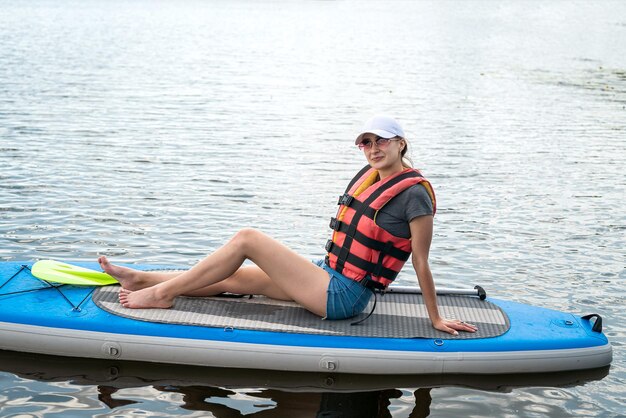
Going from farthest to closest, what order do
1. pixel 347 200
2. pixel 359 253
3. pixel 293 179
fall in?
pixel 293 179 < pixel 347 200 < pixel 359 253

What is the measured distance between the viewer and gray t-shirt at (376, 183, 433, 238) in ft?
18.3

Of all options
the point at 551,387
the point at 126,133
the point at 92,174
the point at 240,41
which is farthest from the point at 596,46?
the point at 551,387

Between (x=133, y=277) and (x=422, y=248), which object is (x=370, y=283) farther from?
(x=133, y=277)

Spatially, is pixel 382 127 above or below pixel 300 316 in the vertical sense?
above

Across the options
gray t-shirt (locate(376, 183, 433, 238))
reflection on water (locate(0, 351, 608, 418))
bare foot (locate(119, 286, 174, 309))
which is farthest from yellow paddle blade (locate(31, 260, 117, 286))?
gray t-shirt (locate(376, 183, 433, 238))

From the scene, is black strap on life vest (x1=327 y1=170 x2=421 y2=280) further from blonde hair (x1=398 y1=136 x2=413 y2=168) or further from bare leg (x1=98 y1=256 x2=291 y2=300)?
bare leg (x1=98 y1=256 x2=291 y2=300)

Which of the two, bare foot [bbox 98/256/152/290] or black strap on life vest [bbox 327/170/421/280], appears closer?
black strap on life vest [bbox 327/170/421/280]

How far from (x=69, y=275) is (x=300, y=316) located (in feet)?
5.59

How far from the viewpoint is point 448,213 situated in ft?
34.4

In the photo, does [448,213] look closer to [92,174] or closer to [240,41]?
[92,174]

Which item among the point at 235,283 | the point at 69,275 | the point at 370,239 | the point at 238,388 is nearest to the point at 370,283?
the point at 370,239

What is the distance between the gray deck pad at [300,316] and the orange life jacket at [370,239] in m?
0.30

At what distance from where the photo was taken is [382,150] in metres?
5.72

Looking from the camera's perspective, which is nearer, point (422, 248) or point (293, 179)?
point (422, 248)
